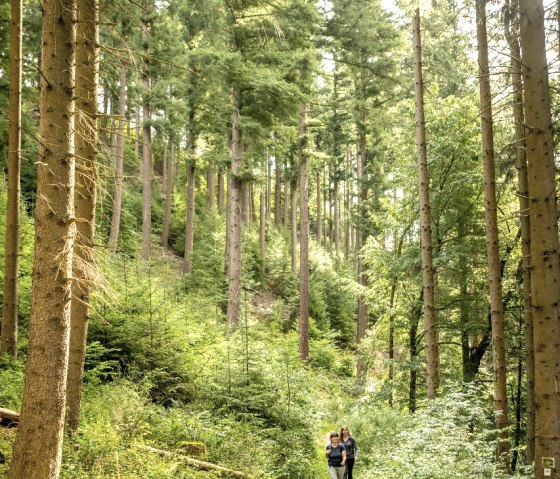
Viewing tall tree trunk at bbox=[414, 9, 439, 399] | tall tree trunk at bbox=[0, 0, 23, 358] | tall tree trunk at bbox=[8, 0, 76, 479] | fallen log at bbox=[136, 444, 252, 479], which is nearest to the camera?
tall tree trunk at bbox=[8, 0, 76, 479]

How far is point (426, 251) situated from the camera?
12211 mm

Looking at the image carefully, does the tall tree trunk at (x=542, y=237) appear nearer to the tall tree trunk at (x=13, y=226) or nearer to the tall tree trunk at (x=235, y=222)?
the tall tree trunk at (x=13, y=226)

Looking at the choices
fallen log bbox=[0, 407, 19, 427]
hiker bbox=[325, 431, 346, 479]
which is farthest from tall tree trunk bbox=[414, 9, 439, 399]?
fallen log bbox=[0, 407, 19, 427]

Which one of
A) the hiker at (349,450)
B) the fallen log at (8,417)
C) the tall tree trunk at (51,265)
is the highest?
the tall tree trunk at (51,265)

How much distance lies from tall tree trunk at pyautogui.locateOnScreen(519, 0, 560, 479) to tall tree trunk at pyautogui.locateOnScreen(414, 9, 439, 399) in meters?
5.08

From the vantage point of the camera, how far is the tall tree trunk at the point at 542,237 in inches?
262

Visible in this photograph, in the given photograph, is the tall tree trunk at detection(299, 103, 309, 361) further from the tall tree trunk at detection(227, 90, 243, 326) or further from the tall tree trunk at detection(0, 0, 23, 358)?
the tall tree trunk at detection(0, 0, 23, 358)

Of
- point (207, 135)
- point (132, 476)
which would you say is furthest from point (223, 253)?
point (132, 476)

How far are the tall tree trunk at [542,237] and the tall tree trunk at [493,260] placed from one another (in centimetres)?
242

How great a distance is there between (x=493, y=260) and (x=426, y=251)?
7.16 feet

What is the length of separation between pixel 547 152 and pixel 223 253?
2105 centimetres

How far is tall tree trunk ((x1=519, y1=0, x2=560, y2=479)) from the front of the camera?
6.65 meters

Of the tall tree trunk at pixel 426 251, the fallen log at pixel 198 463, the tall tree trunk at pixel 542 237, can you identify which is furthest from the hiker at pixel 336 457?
the tall tree trunk at pixel 542 237

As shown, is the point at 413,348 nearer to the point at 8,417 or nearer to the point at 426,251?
the point at 426,251
